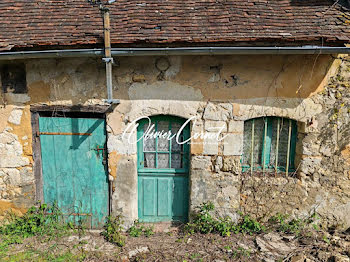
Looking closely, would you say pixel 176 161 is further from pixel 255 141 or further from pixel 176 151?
pixel 255 141

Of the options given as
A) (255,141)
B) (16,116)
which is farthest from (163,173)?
(16,116)

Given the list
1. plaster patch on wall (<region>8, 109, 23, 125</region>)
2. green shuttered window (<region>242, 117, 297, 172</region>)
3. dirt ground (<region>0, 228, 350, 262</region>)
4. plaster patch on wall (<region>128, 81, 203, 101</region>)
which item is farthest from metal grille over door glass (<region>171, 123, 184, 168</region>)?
plaster patch on wall (<region>8, 109, 23, 125</region>)

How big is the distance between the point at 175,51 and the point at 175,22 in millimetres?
607

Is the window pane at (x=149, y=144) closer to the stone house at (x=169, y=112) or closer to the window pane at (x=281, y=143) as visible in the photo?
the stone house at (x=169, y=112)

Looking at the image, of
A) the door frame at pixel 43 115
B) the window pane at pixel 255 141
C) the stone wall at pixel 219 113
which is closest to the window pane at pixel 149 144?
the stone wall at pixel 219 113

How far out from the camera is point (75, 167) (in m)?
4.42

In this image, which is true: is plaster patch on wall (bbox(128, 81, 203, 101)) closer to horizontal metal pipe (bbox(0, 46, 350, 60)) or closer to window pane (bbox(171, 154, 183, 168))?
horizontal metal pipe (bbox(0, 46, 350, 60))

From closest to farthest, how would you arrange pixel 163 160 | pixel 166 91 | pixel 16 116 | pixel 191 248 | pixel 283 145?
pixel 191 248
pixel 166 91
pixel 16 116
pixel 283 145
pixel 163 160

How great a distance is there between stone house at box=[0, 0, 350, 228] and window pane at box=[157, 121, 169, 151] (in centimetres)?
2

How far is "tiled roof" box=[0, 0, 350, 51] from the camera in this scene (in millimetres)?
3707

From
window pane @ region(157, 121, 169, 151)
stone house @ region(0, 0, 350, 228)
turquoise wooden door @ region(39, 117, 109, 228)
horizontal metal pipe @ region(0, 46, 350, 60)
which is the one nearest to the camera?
horizontal metal pipe @ region(0, 46, 350, 60)

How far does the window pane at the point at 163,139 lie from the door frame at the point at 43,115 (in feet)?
3.05

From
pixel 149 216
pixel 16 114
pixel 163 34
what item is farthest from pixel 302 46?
pixel 16 114

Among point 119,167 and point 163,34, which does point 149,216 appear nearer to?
point 119,167
